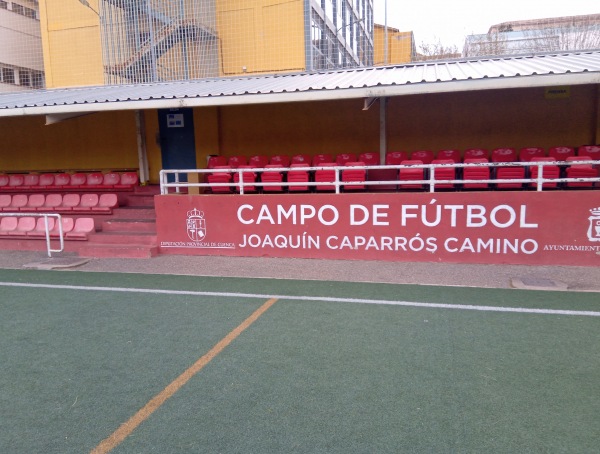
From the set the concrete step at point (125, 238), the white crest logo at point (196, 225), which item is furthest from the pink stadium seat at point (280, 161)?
the concrete step at point (125, 238)

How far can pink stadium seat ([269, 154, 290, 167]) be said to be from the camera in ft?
39.2

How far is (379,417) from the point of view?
11.6 feet

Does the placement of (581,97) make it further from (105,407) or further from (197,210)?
(105,407)

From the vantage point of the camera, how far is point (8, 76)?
25.1 metres

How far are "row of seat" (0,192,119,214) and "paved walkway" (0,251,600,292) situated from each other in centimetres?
209

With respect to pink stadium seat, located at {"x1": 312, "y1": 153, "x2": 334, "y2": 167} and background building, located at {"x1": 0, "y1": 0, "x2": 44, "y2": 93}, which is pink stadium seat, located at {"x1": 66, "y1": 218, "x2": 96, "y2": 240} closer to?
pink stadium seat, located at {"x1": 312, "y1": 153, "x2": 334, "y2": 167}

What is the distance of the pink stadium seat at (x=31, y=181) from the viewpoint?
14.1 m

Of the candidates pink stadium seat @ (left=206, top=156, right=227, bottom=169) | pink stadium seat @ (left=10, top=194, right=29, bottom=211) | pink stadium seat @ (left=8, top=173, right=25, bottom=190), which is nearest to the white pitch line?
pink stadium seat @ (left=10, top=194, right=29, bottom=211)

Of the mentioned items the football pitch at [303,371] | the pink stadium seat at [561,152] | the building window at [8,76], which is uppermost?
the building window at [8,76]

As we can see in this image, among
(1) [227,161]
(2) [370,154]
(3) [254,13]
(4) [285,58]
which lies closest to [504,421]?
(2) [370,154]

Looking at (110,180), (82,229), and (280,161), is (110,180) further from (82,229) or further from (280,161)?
(280,161)

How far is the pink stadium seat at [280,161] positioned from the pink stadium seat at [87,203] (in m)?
4.62

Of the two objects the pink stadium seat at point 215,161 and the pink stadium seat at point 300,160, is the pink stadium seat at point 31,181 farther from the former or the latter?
the pink stadium seat at point 300,160

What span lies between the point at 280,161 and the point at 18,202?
7.17 m
